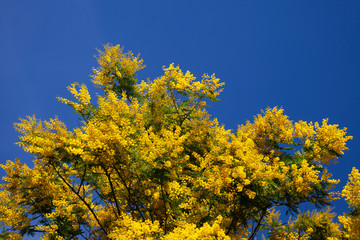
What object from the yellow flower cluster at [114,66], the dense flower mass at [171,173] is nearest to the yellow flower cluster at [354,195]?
the dense flower mass at [171,173]

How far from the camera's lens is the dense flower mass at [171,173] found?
8.86m

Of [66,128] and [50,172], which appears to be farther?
[50,172]

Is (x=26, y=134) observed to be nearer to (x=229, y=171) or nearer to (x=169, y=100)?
(x=169, y=100)

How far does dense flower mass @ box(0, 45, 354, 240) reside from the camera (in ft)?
29.1

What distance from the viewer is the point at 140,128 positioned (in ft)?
36.5

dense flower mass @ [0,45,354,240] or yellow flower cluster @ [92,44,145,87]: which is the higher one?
yellow flower cluster @ [92,44,145,87]

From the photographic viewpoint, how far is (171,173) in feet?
29.9

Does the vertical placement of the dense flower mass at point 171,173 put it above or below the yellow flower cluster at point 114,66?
below

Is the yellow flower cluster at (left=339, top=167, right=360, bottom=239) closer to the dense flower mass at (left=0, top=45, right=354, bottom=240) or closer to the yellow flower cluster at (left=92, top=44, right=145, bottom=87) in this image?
the dense flower mass at (left=0, top=45, right=354, bottom=240)

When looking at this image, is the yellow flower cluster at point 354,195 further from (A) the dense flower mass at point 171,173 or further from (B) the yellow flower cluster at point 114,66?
(B) the yellow flower cluster at point 114,66

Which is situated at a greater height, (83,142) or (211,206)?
(83,142)

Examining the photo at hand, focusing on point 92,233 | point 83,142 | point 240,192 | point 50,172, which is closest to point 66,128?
point 83,142

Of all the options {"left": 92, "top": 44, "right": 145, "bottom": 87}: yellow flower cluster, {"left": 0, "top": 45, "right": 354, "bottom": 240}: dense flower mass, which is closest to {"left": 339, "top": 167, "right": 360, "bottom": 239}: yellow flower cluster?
{"left": 0, "top": 45, "right": 354, "bottom": 240}: dense flower mass

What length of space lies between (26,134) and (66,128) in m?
1.80
